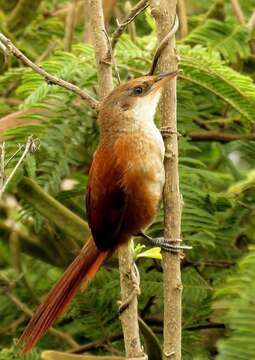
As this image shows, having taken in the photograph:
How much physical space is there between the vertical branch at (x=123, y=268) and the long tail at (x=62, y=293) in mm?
228

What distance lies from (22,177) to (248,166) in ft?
2.48

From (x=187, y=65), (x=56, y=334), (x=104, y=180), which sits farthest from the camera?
(x=56, y=334)

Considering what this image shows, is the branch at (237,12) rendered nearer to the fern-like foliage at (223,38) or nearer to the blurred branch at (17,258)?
the fern-like foliage at (223,38)

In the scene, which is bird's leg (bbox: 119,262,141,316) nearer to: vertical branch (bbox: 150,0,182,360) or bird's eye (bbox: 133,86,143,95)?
vertical branch (bbox: 150,0,182,360)

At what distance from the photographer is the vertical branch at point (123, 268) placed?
6.60 feet

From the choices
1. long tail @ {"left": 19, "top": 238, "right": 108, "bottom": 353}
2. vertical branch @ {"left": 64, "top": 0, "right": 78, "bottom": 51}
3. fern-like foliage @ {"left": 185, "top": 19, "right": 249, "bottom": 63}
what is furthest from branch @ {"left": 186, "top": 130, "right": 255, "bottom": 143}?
long tail @ {"left": 19, "top": 238, "right": 108, "bottom": 353}

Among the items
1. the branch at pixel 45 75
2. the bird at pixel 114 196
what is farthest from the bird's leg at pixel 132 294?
the branch at pixel 45 75

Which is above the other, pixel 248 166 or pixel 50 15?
pixel 50 15

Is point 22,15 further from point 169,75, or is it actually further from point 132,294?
point 132,294

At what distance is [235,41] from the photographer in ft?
9.57

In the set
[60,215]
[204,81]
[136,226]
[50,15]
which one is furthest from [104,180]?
[50,15]

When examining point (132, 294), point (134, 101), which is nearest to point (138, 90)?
point (134, 101)

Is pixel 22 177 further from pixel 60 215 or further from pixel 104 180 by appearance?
pixel 104 180

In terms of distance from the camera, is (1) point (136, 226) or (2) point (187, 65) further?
(2) point (187, 65)
